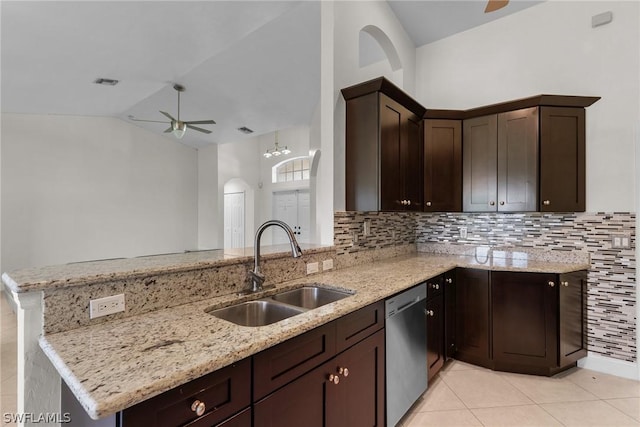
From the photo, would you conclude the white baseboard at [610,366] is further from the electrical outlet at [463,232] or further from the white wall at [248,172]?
the white wall at [248,172]

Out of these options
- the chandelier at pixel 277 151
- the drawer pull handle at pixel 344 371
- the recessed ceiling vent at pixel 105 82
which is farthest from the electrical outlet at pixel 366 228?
the chandelier at pixel 277 151

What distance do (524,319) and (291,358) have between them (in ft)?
7.34

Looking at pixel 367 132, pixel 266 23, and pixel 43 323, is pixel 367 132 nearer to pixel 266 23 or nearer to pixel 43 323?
pixel 266 23

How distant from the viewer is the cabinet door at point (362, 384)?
4.73 ft

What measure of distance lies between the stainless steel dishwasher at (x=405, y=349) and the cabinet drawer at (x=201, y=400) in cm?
100

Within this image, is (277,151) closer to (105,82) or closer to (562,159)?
(105,82)

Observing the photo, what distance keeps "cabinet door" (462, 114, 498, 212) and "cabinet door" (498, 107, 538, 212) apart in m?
0.05

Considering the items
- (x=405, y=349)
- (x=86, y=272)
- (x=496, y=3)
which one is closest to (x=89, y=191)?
(x=86, y=272)

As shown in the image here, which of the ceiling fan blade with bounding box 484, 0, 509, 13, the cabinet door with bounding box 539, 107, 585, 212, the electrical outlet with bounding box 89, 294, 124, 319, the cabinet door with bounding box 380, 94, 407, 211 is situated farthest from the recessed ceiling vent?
the cabinet door with bounding box 539, 107, 585, 212

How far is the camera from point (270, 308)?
64.6 inches

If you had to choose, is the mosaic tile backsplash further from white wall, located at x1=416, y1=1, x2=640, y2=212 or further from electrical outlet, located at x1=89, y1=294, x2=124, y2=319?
electrical outlet, located at x1=89, y1=294, x2=124, y2=319

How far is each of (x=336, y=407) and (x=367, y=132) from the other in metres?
1.89

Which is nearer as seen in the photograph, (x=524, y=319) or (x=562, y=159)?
(x=524, y=319)

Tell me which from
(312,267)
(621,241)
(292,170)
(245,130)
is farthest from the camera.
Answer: (292,170)
